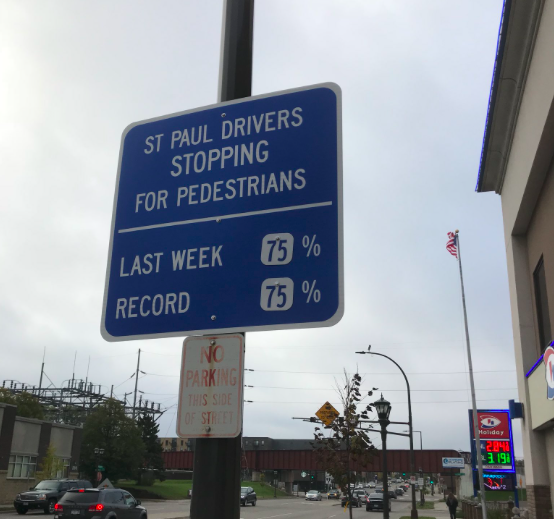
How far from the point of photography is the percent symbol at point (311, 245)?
2932 mm

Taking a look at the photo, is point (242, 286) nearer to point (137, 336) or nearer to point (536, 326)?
point (137, 336)

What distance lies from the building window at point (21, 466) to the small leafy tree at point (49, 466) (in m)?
0.63

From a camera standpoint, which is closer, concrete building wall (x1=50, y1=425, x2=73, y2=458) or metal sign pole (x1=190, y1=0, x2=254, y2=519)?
metal sign pole (x1=190, y1=0, x2=254, y2=519)

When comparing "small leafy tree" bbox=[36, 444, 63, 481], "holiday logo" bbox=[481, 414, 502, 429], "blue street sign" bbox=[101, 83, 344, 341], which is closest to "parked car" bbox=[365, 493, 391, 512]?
"small leafy tree" bbox=[36, 444, 63, 481]

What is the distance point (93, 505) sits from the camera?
20203mm

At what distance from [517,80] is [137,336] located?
12.2 meters

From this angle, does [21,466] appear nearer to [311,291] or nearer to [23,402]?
[23,402]

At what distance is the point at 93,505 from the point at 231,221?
19.8 meters

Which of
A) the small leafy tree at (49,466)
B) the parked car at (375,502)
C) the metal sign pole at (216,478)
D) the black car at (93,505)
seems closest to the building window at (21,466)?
the small leafy tree at (49,466)

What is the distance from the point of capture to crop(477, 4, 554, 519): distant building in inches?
449

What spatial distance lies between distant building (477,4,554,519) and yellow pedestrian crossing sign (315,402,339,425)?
726 centimetres

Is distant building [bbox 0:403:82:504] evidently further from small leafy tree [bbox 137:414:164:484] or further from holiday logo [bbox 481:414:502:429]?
holiday logo [bbox 481:414:502:429]

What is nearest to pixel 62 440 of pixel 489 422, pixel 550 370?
pixel 489 422

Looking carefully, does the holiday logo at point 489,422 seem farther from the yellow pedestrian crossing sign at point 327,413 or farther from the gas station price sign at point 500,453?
the yellow pedestrian crossing sign at point 327,413
